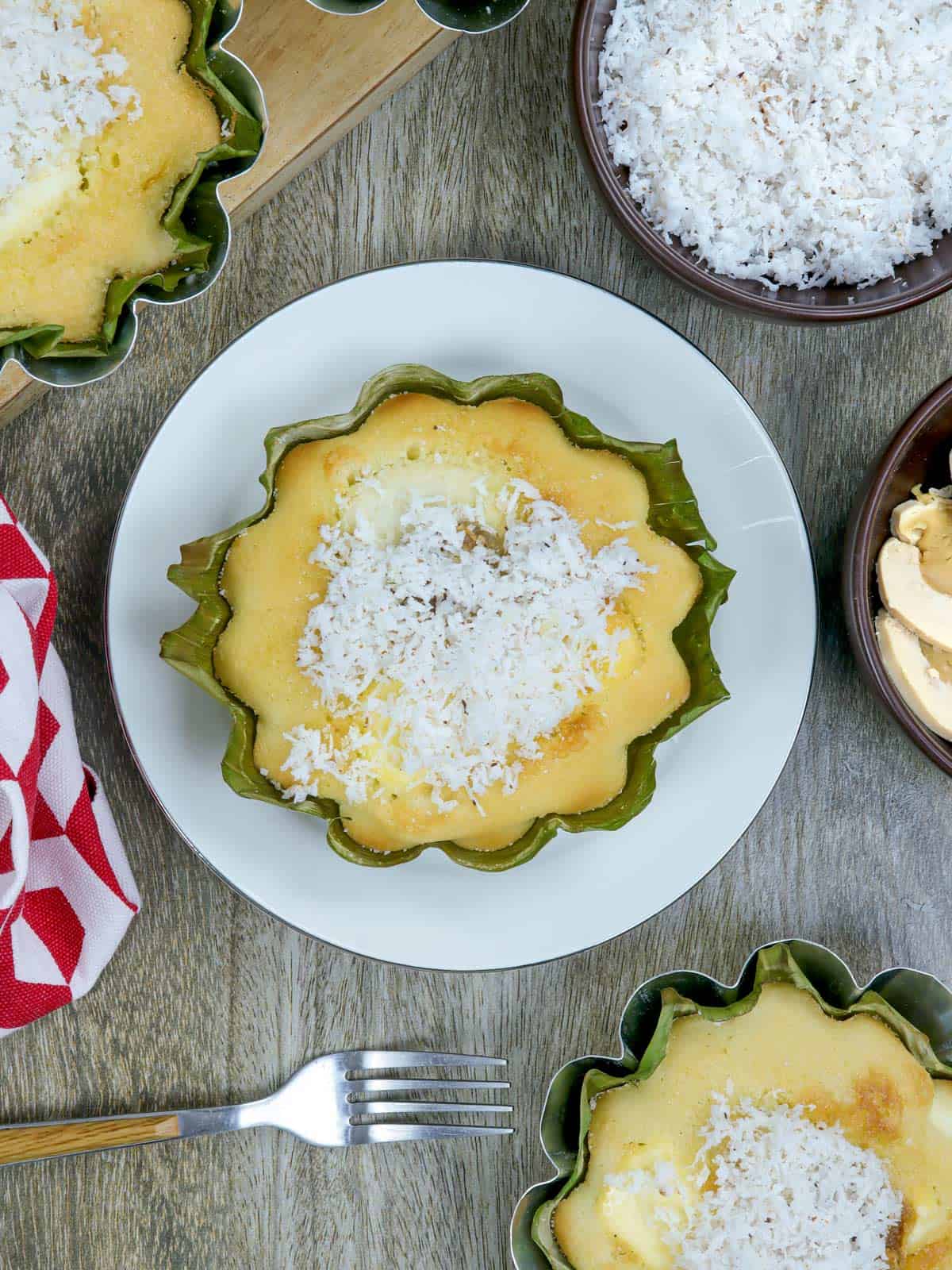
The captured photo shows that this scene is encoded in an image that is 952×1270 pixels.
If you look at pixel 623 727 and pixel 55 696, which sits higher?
pixel 55 696

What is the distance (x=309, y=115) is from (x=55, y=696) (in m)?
0.77

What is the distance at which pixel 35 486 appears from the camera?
137cm

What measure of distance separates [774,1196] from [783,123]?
1.22 m

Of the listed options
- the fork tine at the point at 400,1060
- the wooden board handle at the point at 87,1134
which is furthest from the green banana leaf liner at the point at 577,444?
the wooden board handle at the point at 87,1134

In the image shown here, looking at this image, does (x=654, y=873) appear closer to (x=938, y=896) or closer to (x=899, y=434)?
(x=938, y=896)

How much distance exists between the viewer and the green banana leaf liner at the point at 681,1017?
4.12 feet

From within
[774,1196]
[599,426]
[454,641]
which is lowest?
[774,1196]

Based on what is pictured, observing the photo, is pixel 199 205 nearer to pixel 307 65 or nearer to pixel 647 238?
pixel 307 65

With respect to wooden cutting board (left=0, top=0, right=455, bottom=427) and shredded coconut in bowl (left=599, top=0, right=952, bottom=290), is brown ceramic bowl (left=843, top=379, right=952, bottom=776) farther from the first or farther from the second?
wooden cutting board (left=0, top=0, right=455, bottom=427)

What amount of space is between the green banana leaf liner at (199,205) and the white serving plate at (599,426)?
0.13 m

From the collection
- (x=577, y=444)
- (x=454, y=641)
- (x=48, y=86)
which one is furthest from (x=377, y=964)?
(x=48, y=86)

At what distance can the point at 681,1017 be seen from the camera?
1.28 meters

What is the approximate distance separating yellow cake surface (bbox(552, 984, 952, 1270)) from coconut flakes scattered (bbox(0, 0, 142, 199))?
1188 millimetres

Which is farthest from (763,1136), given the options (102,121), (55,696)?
(102,121)
